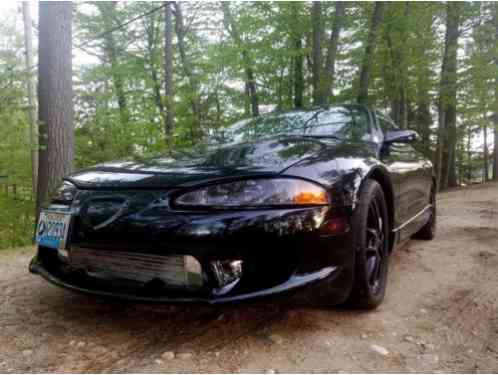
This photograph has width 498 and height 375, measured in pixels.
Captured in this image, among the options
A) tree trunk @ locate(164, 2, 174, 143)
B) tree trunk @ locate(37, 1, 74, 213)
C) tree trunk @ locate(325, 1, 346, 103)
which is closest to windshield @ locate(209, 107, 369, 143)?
tree trunk @ locate(37, 1, 74, 213)

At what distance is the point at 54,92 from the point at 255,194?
384cm

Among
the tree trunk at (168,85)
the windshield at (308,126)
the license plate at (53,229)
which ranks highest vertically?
the tree trunk at (168,85)

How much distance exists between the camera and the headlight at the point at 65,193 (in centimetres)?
167

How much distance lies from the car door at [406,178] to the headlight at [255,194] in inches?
36.4

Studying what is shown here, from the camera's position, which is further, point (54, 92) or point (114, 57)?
point (114, 57)

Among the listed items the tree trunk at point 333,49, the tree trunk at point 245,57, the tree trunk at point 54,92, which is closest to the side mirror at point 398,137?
the tree trunk at point 54,92

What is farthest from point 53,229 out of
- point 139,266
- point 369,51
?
point 369,51

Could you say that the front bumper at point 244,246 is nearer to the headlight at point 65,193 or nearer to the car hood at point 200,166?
the car hood at point 200,166

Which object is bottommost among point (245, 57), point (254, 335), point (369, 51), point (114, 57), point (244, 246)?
point (254, 335)

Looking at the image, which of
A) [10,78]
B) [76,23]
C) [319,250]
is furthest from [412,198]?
[76,23]

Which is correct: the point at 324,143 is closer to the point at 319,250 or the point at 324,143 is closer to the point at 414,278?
the point at 319,250

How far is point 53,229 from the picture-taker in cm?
164

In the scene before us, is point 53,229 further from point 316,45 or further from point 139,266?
point 316,45

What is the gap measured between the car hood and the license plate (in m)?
0.18
